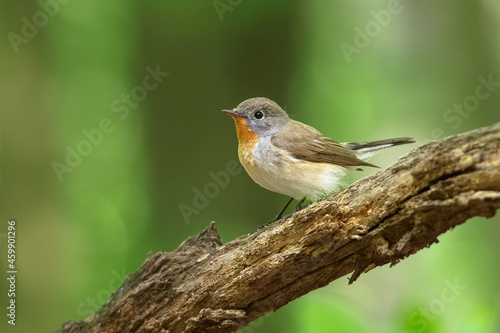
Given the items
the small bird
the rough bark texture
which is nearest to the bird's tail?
the small bird

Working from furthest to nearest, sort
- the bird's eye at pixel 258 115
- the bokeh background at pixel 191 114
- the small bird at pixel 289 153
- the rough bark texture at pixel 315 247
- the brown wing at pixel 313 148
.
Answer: the bokeh background at pixel 191 114 → the bird's eye at pixel 258 115 → the brown wing at pixel 313 148 → the small bird at pixel 289 153 → the rough bark texture at pixel 315 247

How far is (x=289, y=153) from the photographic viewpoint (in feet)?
12.9

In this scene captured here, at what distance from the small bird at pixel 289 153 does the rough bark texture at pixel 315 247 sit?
1.87 feet

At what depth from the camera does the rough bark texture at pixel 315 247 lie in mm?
2430

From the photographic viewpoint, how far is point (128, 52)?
6430 millimetres

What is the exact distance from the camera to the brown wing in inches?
156

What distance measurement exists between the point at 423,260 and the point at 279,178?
374 cm

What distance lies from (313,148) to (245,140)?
541 millimetres

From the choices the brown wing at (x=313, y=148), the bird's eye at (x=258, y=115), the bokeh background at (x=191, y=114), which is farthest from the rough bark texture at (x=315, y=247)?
the bokeh background at (x=191, y=114)

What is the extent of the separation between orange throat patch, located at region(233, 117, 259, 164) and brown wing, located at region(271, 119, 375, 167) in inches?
6.4

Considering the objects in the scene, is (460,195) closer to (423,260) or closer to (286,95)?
(286,95)

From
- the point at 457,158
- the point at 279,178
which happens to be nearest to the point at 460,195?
the point at 457,158

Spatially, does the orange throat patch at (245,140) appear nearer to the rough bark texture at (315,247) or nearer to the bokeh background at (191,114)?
the rough bark texture at (315,247)

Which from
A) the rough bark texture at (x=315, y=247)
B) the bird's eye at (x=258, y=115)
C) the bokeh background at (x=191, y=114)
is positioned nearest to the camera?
the rough bark texture at (x=315, y=247)
